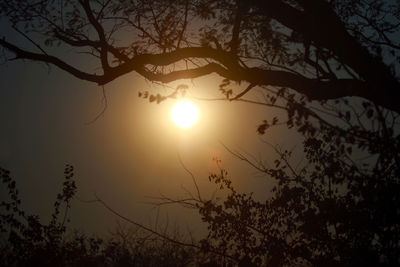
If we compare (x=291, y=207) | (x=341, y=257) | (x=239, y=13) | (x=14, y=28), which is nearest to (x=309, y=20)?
(x=239, y=13)

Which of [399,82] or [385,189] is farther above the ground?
[399,82]

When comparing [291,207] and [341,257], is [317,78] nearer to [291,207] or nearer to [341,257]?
[341,257]

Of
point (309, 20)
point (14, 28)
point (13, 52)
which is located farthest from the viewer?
point (14, 28)

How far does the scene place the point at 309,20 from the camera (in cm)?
462

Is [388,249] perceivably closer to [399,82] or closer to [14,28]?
[399,82]

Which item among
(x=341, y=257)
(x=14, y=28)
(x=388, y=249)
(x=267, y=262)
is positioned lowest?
(x=388, y=249)

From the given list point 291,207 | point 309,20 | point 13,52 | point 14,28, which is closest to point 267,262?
point 291,207

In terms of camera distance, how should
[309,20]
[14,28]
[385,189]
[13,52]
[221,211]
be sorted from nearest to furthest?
[385,189]
[309,20]
[13,52]
[14,28]
[221,211]

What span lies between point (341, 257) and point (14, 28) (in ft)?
21.9

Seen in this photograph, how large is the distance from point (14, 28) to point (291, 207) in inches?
241

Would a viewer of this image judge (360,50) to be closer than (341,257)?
Yes

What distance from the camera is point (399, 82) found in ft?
14.1

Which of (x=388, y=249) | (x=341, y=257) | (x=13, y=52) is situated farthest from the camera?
(x=13, y=52)

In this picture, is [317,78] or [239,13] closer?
[317,78]
